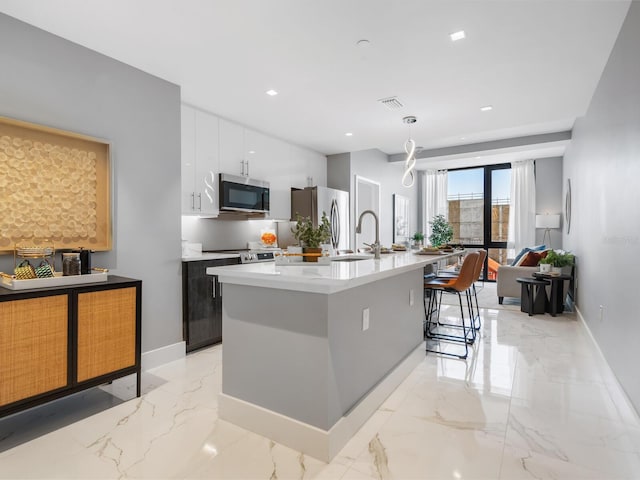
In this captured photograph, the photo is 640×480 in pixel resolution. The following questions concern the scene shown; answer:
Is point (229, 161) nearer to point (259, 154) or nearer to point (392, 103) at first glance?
point (259, 154)

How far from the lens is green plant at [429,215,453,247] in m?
8.35

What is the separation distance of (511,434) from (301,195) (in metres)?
3.95

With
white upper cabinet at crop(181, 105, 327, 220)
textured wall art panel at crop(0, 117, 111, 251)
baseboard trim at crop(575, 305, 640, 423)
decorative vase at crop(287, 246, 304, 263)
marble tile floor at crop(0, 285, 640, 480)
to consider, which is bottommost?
marble tile floor at crop(0, 285, 640, 480)

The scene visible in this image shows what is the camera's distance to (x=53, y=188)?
245 cm

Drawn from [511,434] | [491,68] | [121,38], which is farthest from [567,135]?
[121,38]

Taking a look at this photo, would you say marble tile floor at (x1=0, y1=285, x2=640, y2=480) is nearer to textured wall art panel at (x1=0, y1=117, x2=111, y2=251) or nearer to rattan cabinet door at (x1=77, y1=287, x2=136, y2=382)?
rattan cabinet door at (x1=77, y1=287, x2=136, y2=382)

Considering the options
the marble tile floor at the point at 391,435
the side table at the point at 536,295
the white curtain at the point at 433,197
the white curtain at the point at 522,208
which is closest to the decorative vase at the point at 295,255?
the marble tile floor at the point at 391,435

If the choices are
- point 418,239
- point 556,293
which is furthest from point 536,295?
point 418,239

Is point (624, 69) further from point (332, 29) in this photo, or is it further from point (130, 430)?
point (130, 430)

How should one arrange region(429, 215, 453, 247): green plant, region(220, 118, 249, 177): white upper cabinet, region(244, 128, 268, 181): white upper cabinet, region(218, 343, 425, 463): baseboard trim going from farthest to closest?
region(429, 215, 453, 247): green plant < region(244, 128, 268, 181): white upper cabinet < region(220, 118, 249, 177): white upper cabinet < region(218, 343, 425, 463): baseboard trim

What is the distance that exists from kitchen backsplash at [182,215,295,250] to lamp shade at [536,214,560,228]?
206 inches

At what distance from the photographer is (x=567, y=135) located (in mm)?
5680

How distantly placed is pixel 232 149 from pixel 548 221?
20.9 feet

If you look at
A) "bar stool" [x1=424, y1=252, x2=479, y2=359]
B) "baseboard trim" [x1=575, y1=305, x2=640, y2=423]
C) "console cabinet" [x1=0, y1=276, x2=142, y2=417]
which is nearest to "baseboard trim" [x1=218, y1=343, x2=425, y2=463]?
"console cabinet" [x1=0, y1=276, x2=142, y2=417]
